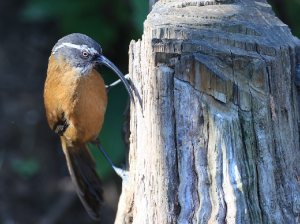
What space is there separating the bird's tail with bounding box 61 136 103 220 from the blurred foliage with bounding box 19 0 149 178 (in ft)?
0.67

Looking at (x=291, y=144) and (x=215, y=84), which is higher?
(x=215, y=84)

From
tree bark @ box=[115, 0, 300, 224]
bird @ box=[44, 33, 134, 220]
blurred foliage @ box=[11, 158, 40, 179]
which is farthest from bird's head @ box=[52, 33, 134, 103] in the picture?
blurred foliage @ box=[11, 158, 40, 179]

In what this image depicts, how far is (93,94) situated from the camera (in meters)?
3.40

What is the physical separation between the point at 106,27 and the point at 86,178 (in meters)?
2.14

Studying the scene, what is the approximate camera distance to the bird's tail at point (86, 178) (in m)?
4.20

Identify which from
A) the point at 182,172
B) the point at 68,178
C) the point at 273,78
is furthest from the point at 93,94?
the point at 68,178

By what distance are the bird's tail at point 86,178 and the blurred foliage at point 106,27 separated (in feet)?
0.67

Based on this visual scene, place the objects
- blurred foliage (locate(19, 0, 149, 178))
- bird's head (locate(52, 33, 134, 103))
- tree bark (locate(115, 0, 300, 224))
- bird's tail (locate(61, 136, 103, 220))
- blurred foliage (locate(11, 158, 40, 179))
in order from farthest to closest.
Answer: blurred foliage (locate(11, 158, 40, 179))
blurred foliage (locate(19, 0, 149, 178))
bird's tail (locate(61, 136, 103, 220))
bird's head (locate(52, 33, 134, 103))
tree bark (locate(115, 0, 300, 224))

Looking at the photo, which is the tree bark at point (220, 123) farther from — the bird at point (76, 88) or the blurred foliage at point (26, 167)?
the blurred foliage at point (26, 167)

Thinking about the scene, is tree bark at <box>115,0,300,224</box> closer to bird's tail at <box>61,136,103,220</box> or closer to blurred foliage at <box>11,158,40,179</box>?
bird's tail at <box>61,136,103,220</box>

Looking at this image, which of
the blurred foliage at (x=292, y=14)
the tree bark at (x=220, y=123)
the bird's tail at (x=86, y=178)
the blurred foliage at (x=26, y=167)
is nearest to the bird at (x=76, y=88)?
the bird's tail at (x=86, y=178)

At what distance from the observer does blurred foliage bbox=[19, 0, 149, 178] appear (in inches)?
177

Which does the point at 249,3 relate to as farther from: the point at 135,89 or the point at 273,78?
the point at 135,89

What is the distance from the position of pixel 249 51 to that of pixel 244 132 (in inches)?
20.5
